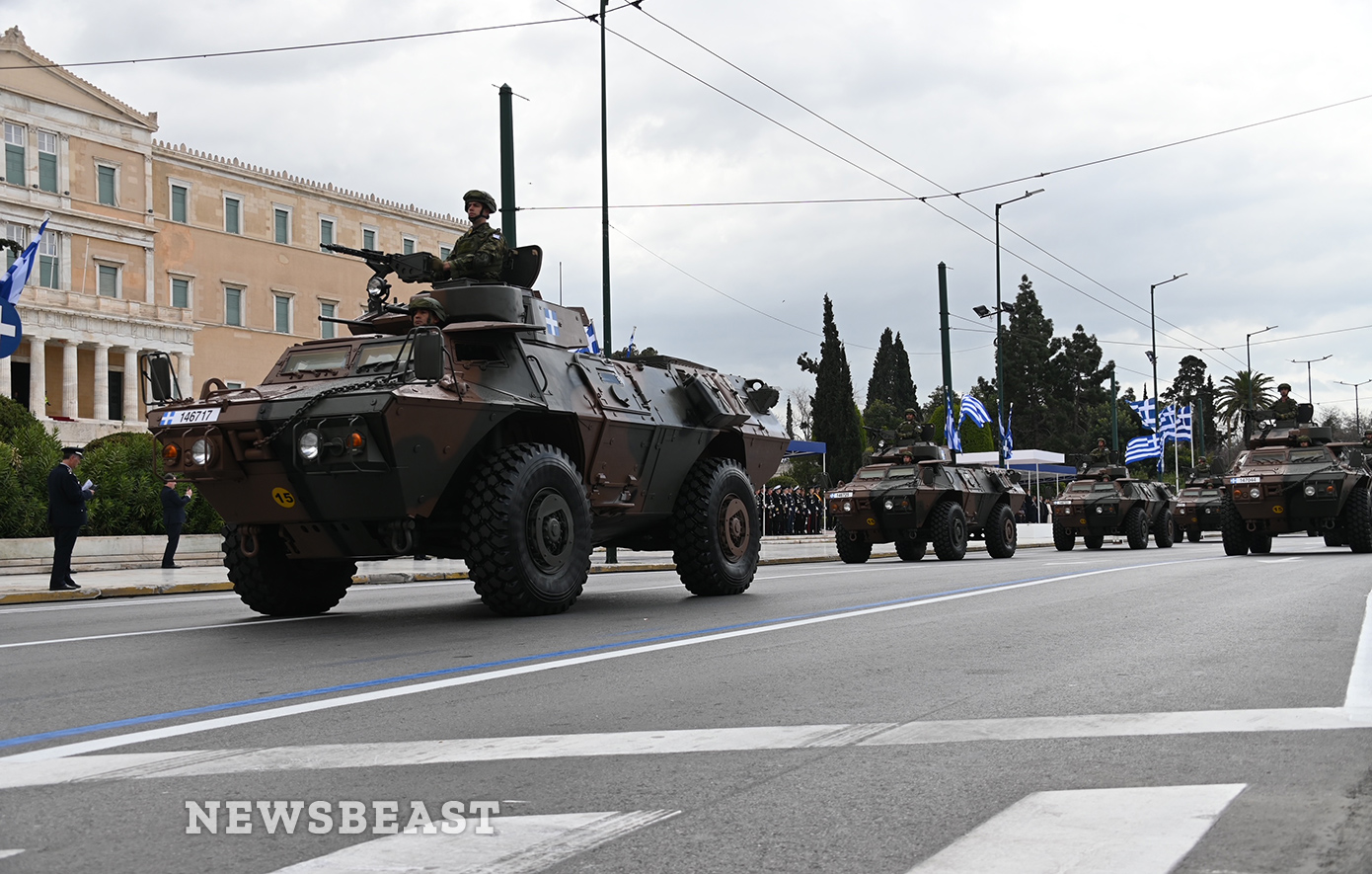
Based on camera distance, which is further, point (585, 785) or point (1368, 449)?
point (1368, 449)

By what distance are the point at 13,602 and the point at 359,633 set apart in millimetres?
6635

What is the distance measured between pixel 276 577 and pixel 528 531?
7.12 feet

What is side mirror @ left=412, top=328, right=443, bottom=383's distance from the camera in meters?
9.19

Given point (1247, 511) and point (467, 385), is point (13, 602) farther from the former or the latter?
point (1247, 511)

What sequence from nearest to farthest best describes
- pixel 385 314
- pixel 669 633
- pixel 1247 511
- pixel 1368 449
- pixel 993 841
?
pixel 993 841 → pixel 669 633 → pixel 385 314 → pixel 1247 511 → pixel 1368 449

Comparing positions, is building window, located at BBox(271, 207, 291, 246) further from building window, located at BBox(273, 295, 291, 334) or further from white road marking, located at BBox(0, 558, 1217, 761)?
white road marking, located at BBox(0, 558, 1217, 761)

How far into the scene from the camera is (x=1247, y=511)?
22953 millimetres

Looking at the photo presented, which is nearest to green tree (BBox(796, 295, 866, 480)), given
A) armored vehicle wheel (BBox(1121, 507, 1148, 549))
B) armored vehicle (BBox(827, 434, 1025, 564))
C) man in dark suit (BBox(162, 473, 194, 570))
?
A: armored vehicle wheel (BBox(1121, 507, 1148, 549))

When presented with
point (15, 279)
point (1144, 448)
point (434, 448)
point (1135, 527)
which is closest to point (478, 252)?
point (434, 448)

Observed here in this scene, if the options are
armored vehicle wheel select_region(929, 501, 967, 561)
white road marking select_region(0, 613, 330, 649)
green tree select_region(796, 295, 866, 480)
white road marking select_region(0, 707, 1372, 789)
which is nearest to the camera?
white road marking select_region(0, 707, 1372, 789)

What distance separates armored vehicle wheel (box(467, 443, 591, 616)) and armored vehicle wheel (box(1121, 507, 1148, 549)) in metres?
21.3

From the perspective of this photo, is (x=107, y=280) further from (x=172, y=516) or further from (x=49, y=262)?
(x=172, y=516)

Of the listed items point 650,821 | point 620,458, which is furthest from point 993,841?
point 620,458

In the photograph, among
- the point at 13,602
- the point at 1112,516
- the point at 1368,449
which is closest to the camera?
the point at 13,602
